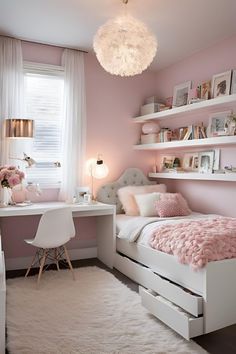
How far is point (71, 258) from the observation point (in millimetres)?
4070

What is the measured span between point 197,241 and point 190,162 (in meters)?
1.87

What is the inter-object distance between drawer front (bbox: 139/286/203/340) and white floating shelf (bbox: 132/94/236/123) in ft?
6.71

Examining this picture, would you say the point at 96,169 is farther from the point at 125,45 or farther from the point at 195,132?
the point at 125,45

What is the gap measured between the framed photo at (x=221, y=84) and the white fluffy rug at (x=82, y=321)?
2.31 m

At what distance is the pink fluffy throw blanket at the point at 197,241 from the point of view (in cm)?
224

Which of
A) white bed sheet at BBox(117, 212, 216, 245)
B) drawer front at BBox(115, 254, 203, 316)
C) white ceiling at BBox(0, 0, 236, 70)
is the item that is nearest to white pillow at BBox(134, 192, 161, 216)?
white bed sheet at BBox(117, 212, 216, 245)

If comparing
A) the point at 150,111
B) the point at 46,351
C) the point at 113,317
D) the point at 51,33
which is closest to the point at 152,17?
the point at 51,33

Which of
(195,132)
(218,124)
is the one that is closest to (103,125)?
(195,132)

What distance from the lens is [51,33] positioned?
3510 mm

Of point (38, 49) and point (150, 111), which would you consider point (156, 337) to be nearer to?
point (150, 111)

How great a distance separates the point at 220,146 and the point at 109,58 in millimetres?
1751

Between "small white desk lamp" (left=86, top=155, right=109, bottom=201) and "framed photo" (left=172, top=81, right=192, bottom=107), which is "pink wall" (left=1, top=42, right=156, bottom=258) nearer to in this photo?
"small white desk lamp" (left=86, top=155, right=109, bottom=201)

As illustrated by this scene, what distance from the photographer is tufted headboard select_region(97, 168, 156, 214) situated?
13.9 ft

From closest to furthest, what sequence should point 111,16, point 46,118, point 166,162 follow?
point 111,16 → point 46,118 → point 166,162
